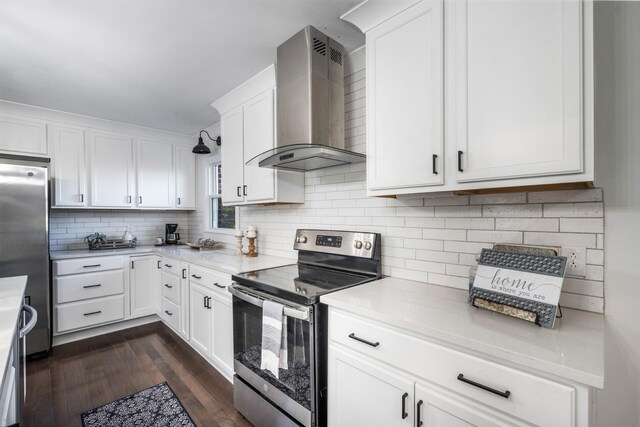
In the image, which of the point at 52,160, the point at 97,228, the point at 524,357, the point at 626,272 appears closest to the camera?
the point at 524,357

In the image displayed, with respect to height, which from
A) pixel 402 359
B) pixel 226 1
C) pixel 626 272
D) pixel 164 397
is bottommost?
pixel 164 397

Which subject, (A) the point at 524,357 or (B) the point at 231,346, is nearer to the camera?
(A) the point at 524,357

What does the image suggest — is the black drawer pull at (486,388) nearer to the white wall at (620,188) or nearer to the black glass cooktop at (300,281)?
the white wall at (620,188)

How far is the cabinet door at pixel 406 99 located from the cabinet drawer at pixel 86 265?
3.12 meters

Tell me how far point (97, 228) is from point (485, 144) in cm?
435

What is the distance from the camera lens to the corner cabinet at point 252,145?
2344 mm

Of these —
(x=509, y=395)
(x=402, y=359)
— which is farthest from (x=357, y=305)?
(x=509, y=395)

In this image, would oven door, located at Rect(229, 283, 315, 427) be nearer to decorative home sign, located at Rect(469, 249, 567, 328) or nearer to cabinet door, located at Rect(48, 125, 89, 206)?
decorative home sign, located at Rect(469, 249, 567, 328)

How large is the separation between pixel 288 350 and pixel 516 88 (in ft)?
Answer: 5.12

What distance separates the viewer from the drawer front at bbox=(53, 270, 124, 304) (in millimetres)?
2953

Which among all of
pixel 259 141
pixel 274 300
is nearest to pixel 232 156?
pixel 259 141

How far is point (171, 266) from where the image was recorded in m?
3.12

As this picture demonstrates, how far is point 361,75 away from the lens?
2035 mm

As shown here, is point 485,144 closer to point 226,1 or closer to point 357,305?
point 357,305
